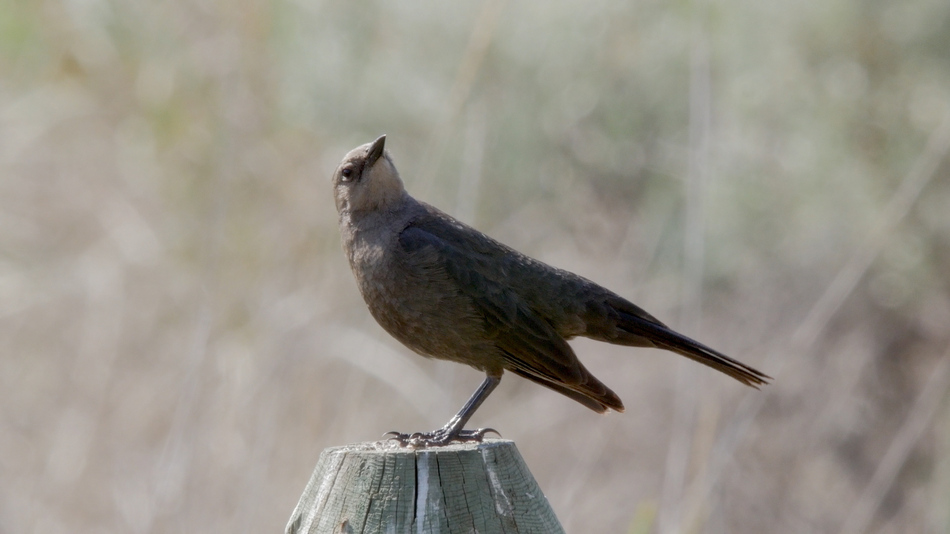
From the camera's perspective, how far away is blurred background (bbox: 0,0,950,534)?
5.82 metres

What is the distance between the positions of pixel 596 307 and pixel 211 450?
2.03 metres

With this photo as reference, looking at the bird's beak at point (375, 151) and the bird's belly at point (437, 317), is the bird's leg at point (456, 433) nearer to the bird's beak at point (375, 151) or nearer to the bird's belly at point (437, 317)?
the bird's belly at point (437, 317)

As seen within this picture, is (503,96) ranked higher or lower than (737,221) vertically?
higher

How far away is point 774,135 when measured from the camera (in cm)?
657

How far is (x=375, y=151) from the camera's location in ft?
13.2

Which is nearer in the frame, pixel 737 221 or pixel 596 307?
pixel 596 307

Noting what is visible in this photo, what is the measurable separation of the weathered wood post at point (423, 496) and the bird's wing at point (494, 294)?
109 centimetres

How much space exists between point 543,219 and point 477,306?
3.58 metres

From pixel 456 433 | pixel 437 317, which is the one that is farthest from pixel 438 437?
pixel 437 317

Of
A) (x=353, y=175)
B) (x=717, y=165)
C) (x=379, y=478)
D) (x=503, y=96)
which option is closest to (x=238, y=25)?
(x=503, y=96)

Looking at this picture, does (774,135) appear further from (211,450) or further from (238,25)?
(211,450)

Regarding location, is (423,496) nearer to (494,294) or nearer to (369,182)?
(494,294)

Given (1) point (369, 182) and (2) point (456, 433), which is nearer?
(2) point (456, 433)

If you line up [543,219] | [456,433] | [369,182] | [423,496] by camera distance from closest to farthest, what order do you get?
[423,496] → [456,433] → [369,182] → [543,219]
